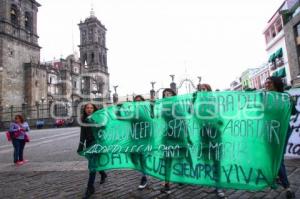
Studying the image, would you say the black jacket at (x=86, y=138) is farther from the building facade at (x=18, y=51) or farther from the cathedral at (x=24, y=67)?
the building facade at (x=18, y=51)

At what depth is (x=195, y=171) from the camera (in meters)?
4.27

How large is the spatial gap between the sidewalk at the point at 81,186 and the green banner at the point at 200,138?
1.38 feet

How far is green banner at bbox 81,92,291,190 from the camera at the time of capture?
4.07 meters

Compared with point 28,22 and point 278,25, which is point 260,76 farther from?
point 28,22

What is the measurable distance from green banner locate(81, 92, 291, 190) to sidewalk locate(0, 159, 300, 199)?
1.38 ft

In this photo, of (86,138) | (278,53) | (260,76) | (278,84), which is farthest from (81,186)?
(260,76)

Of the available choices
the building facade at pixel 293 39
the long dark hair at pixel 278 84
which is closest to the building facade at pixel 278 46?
the building facade at pixel 293 39

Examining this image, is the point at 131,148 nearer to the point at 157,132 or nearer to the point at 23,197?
the point at 157,132

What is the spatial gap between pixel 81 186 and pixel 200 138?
8.24 feet

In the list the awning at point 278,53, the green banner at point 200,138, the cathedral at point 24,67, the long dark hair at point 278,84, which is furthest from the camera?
the awning at point 278,53

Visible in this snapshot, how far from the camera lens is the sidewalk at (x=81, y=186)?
14.5 feet

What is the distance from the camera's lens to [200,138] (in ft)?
14.4

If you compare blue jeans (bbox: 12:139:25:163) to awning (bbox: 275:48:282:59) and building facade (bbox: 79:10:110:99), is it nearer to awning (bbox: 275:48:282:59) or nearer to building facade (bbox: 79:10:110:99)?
awning (bbox: 275:48:282:59)

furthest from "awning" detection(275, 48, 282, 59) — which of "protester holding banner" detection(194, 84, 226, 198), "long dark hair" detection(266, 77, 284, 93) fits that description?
"protester holding banner" detection(194, 84, 226, 198)
